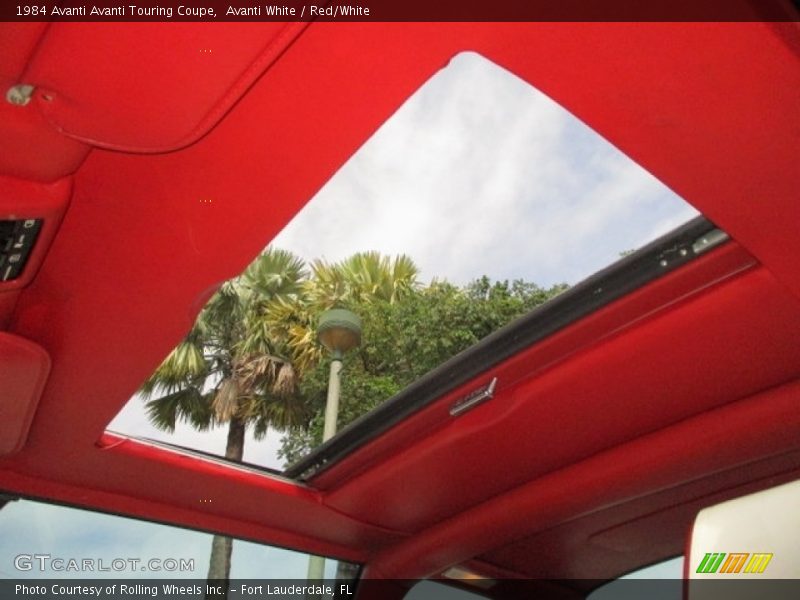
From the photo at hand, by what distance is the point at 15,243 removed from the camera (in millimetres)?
1590

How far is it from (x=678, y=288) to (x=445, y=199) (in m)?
1.86

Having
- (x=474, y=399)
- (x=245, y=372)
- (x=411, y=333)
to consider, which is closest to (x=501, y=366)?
(x=474, y=399)

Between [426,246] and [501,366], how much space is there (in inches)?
74.4

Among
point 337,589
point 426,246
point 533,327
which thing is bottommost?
point 337,589

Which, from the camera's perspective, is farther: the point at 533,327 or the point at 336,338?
the point at 336,338

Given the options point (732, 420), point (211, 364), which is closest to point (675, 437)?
point (732, 420)

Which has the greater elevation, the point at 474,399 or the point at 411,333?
the point at 411,333

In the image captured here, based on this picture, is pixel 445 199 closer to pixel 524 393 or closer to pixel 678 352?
pixel 524 393

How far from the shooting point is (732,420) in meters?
2.05

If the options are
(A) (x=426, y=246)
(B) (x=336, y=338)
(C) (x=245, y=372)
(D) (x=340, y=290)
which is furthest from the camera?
(C) (x=245, y=372)

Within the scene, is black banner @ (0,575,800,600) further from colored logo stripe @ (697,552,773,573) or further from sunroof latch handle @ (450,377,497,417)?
sunroof latch handle @ (450,377,497,417)

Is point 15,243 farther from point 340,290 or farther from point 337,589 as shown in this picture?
point 340,290

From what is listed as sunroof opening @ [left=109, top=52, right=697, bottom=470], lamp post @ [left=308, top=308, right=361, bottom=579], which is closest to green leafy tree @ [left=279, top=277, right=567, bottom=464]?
Result: sunroof opening @ [left=109, top=52, right=697, bottom=470]
